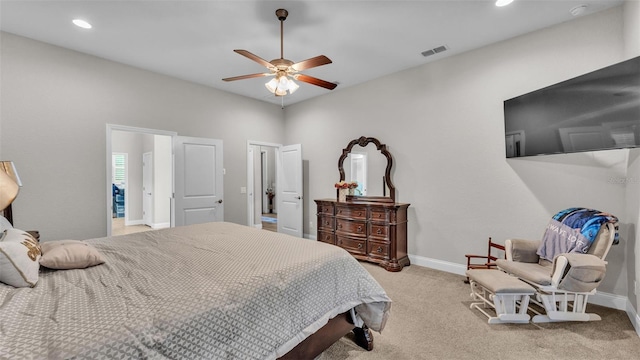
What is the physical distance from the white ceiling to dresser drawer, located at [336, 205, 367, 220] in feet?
6.93

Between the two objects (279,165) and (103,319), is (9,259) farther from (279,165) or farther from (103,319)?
(279,165)

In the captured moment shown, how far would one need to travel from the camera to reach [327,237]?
4547 mm

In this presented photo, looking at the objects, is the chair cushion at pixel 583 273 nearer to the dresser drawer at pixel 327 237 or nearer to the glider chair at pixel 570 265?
the glider chair at pixel 570 265

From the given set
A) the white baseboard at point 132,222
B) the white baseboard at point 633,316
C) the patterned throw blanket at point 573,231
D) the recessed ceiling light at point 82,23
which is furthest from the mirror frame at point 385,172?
the white baseboard at point 132,222

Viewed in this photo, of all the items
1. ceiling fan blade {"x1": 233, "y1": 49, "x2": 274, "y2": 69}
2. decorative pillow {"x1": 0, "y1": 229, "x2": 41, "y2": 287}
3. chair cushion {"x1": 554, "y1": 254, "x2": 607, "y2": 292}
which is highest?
ceiling fan blade {"x1": 233, "y1": 49, "x2": 274, "y2": 69}

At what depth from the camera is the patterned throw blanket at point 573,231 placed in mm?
2322

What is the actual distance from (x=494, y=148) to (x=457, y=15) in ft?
5.25

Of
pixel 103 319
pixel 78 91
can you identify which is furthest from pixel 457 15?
pixel 78 91

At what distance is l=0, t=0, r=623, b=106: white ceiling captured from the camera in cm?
256

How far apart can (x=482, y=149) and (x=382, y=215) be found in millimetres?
1535

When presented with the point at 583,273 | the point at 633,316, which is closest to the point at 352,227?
the point at 583,273

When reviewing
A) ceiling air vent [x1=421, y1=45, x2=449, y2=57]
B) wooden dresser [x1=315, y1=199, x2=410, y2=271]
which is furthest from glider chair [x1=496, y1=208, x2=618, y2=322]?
ceiling air vent [x1=421, y1=45, x2=449, y2=57]

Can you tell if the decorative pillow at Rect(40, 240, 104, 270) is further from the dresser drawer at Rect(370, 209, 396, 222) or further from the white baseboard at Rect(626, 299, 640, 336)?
the white baseboard at Rect(626, 299, 640, 336)

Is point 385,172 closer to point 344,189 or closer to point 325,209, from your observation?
point 344,189
